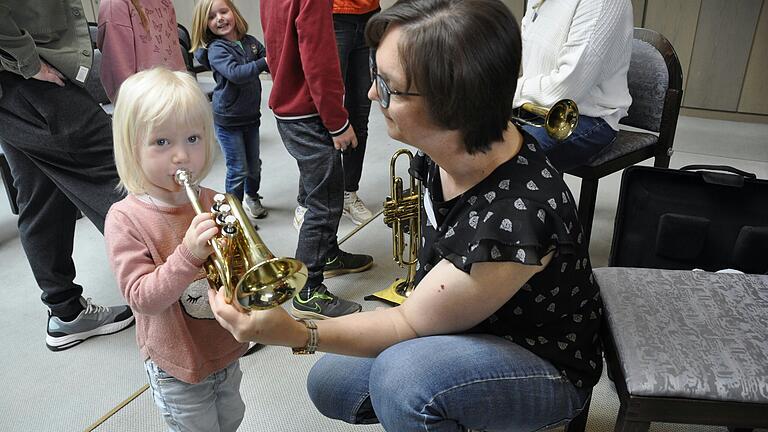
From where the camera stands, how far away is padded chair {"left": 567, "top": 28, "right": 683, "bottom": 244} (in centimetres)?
209

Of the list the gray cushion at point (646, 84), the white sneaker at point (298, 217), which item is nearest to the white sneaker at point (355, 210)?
the white sneaker at point (298, 217)

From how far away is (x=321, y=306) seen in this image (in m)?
2.06

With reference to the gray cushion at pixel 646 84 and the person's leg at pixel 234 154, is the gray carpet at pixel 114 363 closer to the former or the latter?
the person's leg at pixel 234 154

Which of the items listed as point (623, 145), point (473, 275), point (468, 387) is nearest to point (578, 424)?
point (468, 387)

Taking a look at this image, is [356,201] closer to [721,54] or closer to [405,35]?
[405,35]

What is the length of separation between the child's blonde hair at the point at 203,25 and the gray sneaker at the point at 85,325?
1.21 metres

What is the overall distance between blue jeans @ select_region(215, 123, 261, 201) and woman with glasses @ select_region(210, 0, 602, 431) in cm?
168

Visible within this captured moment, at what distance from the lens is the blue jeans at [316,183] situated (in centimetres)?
196

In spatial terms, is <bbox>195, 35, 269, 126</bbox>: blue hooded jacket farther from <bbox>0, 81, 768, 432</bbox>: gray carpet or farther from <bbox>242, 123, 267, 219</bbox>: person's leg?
<bbox>0, 81, 768, 432</bbox>: gray carpet

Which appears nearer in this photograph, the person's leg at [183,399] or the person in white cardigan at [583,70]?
the person's leg at [183,399]

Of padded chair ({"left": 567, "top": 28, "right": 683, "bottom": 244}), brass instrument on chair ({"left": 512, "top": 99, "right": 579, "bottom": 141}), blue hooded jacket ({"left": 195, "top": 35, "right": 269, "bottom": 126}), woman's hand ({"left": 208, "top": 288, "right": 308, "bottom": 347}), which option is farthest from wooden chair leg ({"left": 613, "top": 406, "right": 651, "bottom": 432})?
blue hooded jacket ({"left": 195, "top": 35, "right": 269, "bottom": 126})

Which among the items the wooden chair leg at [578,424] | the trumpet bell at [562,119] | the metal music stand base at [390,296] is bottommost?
the metal music stand base at [390,296]

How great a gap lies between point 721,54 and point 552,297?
12.1 feet

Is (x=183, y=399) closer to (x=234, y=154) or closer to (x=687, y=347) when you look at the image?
(x=687, y=347)
